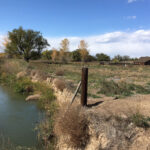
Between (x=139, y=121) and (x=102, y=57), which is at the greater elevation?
(x=102, y=57)

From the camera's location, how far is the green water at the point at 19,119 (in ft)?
18.0

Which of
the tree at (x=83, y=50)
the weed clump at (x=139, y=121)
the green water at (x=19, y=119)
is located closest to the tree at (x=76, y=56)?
the tree at (x=83, y=50)

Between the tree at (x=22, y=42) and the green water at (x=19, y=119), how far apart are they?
24.1 metres

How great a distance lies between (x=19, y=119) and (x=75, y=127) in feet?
12.8

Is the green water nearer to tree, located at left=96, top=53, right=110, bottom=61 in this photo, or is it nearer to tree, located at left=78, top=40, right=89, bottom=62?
tree, located at left=78, top=40, right=89, bottom=62

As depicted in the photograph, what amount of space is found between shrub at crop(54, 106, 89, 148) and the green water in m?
1.52

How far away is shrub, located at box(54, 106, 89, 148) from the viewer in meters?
4.31

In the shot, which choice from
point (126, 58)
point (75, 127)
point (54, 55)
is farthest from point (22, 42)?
point (126, 58)

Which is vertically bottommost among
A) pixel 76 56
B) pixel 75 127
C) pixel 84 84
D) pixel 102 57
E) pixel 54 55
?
pixel 75 127

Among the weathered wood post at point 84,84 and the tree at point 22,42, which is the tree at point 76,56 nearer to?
the tree at point 22,42

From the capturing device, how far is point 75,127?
4.32 metres

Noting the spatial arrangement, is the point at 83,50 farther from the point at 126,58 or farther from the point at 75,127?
the point at 75,127

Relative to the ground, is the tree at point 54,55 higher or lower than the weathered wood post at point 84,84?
higher

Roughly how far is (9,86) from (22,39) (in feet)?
68.6
